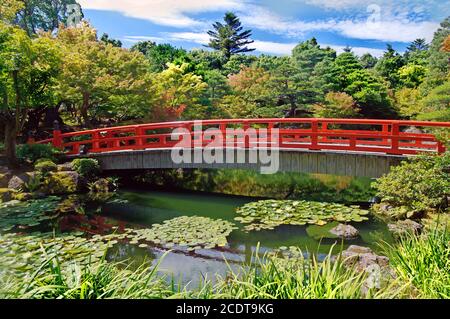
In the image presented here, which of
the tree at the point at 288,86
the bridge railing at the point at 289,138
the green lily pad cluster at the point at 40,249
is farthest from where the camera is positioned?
the tree at the point at 288,86

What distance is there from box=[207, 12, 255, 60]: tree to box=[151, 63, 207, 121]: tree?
3.72 meters

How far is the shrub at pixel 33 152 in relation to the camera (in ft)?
26.9

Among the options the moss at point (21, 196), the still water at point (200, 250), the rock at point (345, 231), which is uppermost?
the moss at point (21, 196)

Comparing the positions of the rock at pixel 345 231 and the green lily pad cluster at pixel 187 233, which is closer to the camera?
the green lily pad cluster at pixel 187 233

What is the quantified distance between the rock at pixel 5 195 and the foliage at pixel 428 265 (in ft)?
22.3

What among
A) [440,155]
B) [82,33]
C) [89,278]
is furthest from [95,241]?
[82,33]

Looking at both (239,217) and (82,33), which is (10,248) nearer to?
(239,217)

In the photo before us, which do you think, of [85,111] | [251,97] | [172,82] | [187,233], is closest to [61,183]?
[85,111]

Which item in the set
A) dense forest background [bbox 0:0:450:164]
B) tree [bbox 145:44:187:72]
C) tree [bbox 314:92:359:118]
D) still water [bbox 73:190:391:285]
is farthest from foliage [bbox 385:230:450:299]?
tree [bbox 145:44:187:72]

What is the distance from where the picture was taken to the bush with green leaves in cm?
563

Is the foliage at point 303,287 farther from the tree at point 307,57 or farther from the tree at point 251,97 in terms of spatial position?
the tree at point 307,57

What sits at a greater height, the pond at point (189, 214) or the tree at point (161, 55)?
the tree at point (161, 55)

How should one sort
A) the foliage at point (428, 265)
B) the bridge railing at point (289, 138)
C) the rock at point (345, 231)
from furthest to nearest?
the bridge railing at point (289, 138), the rock at point (345, 231), the foliage at point (428, 265)

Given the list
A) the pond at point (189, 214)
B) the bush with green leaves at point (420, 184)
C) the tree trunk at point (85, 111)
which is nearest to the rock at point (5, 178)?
the pond at point (189, 214)
